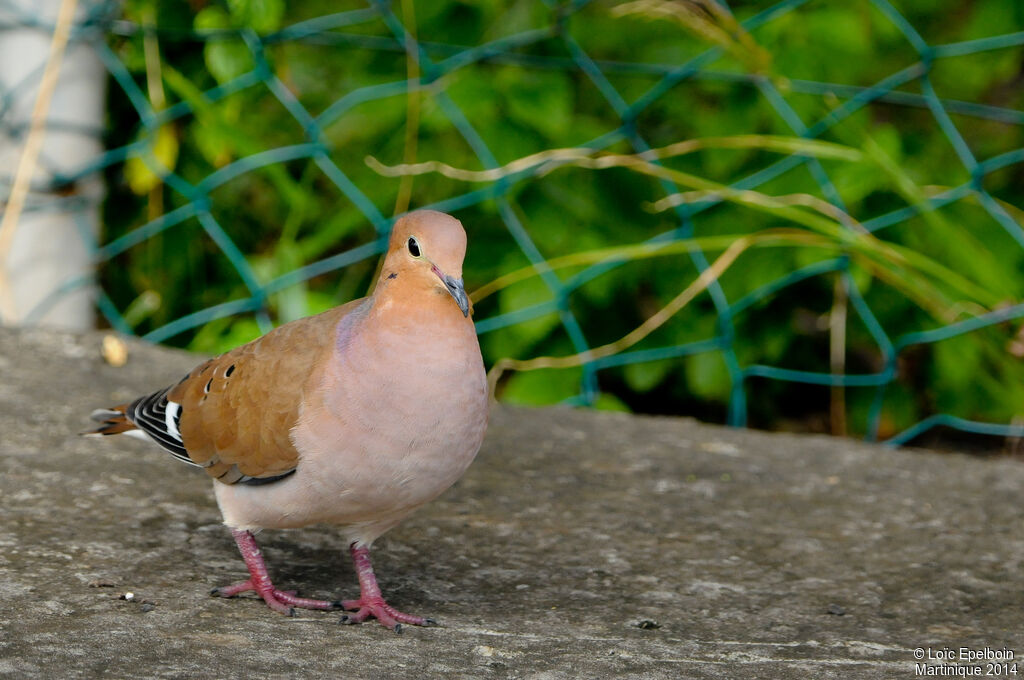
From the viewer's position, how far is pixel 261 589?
2.00m

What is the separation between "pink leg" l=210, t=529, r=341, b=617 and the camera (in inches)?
78.2

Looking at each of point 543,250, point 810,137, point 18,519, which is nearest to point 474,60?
point 543,250

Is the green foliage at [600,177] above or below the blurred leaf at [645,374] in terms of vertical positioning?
above

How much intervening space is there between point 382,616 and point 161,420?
55 cm

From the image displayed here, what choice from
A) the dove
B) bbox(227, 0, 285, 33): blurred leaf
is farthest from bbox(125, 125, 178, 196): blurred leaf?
the dove

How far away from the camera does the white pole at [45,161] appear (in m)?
3.27

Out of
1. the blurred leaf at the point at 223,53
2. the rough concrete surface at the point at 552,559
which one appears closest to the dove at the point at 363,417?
the rough concrete surface at the point at 552,559

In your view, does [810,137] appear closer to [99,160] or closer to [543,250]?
[543,250]

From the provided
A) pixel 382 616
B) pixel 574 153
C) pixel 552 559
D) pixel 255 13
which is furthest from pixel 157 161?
pixel 382 616

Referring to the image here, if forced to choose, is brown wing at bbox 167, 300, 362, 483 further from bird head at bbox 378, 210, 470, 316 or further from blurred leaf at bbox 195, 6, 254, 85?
blurred leaf at bbox 195, 6, 254, 85

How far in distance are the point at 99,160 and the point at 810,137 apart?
1.87m

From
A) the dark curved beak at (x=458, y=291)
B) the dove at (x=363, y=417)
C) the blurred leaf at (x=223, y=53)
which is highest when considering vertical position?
the blurred leaf at (x=223, y=53)

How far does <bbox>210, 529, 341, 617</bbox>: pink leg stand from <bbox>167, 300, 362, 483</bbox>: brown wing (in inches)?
4.3

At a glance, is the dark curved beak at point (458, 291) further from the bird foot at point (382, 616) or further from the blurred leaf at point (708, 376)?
the blurred leaf at point (708, 376)
